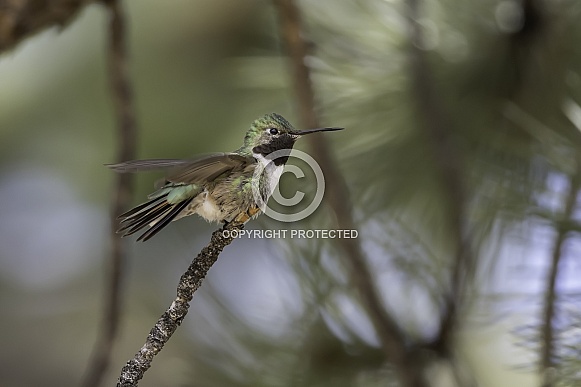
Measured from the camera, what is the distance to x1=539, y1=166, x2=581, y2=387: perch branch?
0.73 meters

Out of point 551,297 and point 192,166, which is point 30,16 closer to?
point 192,166

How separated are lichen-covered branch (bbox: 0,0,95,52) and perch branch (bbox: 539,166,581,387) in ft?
1.89

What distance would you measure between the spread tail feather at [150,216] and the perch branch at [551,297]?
351mm

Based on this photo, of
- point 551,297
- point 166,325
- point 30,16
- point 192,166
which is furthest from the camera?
point 30,16

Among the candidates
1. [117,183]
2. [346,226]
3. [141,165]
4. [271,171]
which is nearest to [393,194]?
[346,226]

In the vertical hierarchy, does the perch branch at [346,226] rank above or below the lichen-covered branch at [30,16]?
below

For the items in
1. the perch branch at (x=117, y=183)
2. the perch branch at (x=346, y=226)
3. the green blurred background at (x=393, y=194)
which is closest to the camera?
the perch branch at (x=117, y=183)

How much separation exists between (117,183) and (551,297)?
43cm

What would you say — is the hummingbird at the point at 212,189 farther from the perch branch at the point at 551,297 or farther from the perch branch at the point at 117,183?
the perch branch at the point at 551,297

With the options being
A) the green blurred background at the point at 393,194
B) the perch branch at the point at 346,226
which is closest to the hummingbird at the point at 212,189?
the perch branch at the point at 346,226

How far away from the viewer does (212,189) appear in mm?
580

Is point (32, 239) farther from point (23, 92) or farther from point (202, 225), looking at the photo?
point (202, 225)

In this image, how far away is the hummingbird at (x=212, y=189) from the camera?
1.65ft

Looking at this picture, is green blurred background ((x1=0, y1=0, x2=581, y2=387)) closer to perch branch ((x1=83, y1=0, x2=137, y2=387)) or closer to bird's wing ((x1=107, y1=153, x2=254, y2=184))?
perch branch ((x1=83, y1=0, x2=137, y2=387))
